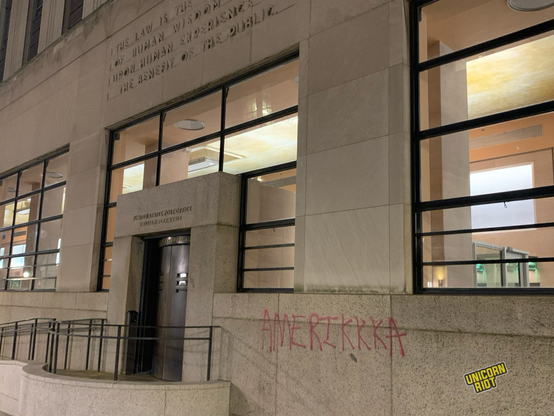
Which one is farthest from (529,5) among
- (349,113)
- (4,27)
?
(4,27)

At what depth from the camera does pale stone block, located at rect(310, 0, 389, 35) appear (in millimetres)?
7875

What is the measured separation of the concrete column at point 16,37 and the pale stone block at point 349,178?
1488cm

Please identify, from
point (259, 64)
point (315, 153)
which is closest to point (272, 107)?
point (259, 64)

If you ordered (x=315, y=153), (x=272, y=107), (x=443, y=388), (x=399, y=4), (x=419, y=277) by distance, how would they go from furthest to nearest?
(x=272, y=107) < (x=315, y=153) < (x=399, y=4) < (x=419, y=277) < (x=443, y=388)

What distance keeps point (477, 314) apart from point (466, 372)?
0.63m

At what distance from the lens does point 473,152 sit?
6.68 meters

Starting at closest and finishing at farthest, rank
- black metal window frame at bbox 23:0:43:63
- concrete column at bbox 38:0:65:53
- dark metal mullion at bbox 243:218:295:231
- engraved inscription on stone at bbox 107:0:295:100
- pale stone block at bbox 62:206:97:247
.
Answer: dark metal mullion at bbox 243:218:295:231 → engraved inscription on stone at bbox 107:0:295:100 → pale stone block at bbox 62:206:97:247 → concrete column at bbox 38:0:65:53 → black metal window frame at bbox 23:0:43:63

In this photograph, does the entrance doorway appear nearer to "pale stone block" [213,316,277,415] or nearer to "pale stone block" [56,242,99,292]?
"pale stone block" [213,316,277,415]

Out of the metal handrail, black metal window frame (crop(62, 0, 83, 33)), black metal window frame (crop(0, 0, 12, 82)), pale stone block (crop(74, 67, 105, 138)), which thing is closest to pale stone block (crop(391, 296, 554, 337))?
the metal handrail

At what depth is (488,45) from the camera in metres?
6.83

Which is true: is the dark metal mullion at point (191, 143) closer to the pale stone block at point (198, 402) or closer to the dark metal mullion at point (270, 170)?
the dark metal mullion at point (270, 170)

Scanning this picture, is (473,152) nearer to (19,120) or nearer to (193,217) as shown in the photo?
(193,217)

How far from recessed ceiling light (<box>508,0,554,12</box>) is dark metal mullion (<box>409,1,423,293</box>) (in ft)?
4.09

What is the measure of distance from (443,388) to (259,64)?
20.1ft
